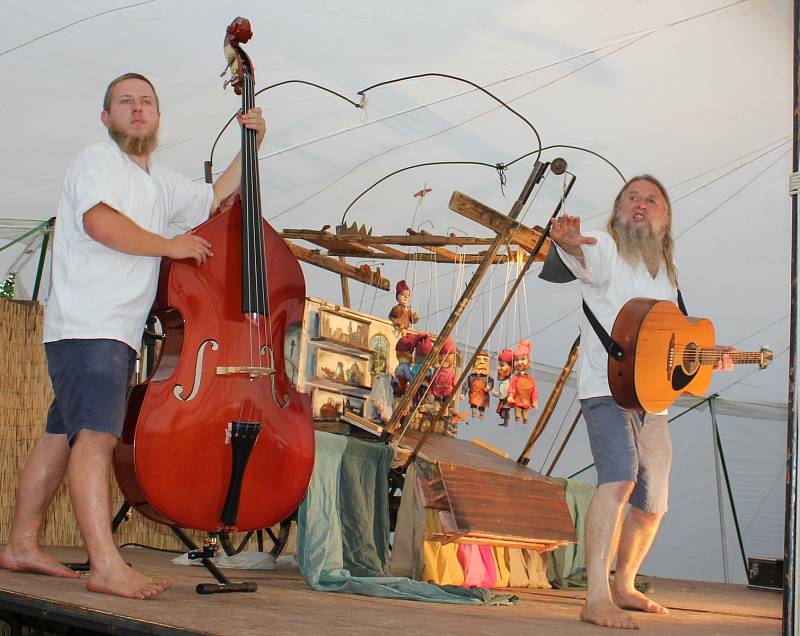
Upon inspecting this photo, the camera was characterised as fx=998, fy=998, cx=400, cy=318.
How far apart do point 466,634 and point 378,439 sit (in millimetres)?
2079

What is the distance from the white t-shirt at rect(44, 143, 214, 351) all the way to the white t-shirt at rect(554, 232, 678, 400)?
134 cm

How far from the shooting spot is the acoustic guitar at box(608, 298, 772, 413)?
310 cm

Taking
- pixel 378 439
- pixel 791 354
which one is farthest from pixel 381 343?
pixel 791 354

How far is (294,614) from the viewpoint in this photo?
248 cm

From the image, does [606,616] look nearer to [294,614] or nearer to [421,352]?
[294,614]

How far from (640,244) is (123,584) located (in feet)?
6.43

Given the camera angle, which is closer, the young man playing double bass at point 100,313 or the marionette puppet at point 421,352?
the young man playing double bass at point 100,313

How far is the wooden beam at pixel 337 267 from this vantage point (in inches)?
231

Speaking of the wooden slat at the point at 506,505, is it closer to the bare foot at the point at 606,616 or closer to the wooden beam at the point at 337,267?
the bare foot at the point at 606,616

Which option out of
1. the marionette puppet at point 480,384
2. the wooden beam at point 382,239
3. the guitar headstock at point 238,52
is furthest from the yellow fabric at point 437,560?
the wooden beam at point 382,239

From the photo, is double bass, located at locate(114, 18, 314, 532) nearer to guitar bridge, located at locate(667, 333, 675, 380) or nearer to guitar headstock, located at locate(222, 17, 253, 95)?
guitar headstock, located at locate(222, 17, 253, 95)

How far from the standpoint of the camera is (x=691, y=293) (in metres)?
8.12

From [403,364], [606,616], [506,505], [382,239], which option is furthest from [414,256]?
[606,616]

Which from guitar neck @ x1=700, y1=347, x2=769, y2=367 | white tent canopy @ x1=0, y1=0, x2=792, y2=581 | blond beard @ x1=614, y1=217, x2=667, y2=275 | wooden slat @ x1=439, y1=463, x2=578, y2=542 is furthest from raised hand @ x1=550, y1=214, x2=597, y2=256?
white tent canopy @ x1=0, y1=0, x2=792, y2=581
